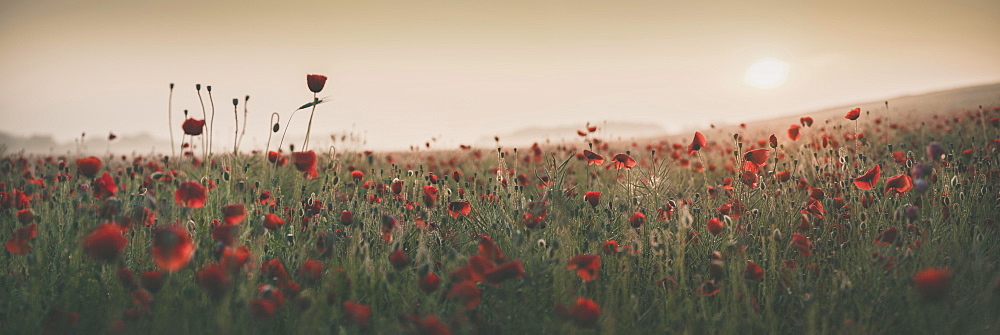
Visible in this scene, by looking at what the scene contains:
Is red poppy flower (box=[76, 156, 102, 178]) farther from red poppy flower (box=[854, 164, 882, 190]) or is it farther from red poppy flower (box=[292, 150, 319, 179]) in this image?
red poppy flower (box=[854, 164, 882, 190])

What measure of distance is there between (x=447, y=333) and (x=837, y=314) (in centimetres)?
159

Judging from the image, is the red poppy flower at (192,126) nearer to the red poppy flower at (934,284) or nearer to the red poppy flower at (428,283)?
the red poppy flower at (428,283)

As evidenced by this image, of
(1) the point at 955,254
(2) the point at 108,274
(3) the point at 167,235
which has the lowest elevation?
(1) the point at 955,254

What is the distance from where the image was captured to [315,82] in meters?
2.80

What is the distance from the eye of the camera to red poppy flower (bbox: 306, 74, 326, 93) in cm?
278

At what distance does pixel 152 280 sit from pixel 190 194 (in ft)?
1.35

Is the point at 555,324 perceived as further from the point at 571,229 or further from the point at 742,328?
the point at 571,229

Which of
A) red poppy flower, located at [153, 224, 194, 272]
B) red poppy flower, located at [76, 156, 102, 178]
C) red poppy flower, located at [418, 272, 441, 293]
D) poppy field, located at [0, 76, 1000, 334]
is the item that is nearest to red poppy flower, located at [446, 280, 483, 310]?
poppy field, located at [0, 76, 1000, 334]

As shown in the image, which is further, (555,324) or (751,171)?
(751,171)

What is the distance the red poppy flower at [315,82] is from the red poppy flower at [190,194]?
0.93 meters

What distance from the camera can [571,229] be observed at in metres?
3.09

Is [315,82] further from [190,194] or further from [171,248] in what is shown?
[171,248]

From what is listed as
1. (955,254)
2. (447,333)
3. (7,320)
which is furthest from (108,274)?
(955,254)

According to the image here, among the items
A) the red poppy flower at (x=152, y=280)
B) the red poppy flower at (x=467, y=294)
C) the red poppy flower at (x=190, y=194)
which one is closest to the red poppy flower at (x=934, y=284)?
the red poppy flower at (x=467, y=294)
